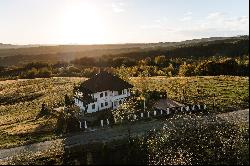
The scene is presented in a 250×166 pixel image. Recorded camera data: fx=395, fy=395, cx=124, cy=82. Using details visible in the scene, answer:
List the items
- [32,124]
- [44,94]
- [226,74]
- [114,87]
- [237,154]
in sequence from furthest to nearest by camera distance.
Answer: [226,74], [44,94], [114,87], [32,124], [237,154]

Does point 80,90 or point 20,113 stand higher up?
point 80,90

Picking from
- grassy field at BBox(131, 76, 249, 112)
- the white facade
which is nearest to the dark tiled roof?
the white facade

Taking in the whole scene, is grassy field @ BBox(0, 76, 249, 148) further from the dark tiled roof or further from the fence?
the dark tiled roof

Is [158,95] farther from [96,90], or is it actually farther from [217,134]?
[217,134]

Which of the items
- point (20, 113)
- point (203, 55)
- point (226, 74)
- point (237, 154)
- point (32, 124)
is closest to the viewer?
point (237, 154)

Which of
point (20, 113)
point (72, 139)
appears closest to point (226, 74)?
point (20, 113)

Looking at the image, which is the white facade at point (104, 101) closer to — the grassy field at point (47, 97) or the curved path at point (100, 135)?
the grassy field at point (47, 97)
